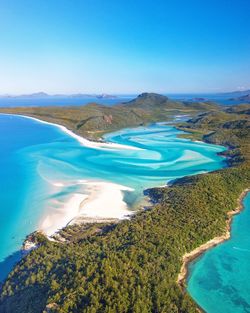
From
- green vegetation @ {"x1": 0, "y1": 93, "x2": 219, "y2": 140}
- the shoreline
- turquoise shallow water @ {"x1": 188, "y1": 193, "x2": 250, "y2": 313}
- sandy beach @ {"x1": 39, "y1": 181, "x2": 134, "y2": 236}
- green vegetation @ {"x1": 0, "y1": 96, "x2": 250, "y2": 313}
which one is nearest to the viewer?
green vegetation @ {"x1": 0, "y1": 96, "x2": 250, "y2": 313}

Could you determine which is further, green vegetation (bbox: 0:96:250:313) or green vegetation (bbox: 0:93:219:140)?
green vegetation (bbox: 0:93:219:140)

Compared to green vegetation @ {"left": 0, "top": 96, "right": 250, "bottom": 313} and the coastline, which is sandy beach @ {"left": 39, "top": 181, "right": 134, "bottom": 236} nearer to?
the coastline

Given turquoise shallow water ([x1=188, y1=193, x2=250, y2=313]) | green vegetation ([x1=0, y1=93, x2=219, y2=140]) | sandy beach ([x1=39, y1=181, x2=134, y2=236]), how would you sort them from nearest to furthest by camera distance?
turquoise shallow water ([x1=188, y1=193, x2=250, y2=313]), sandy beach ([x1=39, y1=181, x2=134, y2=236]), green vegetation ([x1=0, y1=93, x2=219, y2=140])

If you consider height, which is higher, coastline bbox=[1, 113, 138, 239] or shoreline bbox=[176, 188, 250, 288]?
coastline bbox=[1, 113, 138, 239]

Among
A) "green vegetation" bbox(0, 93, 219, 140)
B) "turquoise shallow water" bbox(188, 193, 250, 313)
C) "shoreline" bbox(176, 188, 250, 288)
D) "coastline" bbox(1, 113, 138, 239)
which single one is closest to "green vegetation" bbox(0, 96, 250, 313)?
"shoreline" bbox(176, 188, 250, 288)

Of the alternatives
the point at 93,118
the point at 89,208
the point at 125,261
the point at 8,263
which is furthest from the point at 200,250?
the point at 93,118

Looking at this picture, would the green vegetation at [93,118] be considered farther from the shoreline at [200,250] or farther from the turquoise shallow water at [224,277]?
the turquoise shallow water at [224,277]
